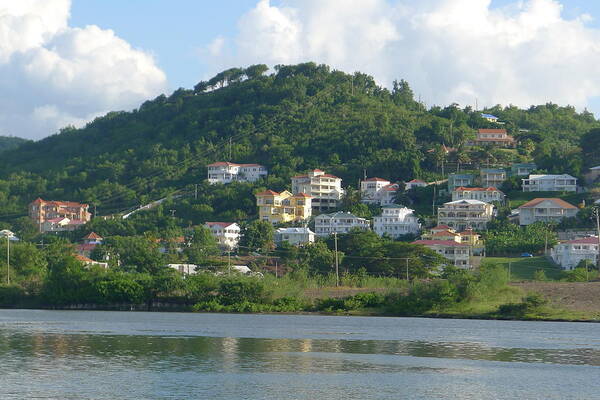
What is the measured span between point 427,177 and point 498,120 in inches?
1727

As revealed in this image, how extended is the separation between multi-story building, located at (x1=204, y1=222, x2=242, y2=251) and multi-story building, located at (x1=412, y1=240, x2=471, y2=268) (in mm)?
25154

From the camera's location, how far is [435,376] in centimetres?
4134

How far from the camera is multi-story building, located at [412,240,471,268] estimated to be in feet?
364

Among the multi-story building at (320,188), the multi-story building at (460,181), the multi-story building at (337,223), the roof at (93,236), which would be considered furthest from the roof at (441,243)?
the roof at (93,236)

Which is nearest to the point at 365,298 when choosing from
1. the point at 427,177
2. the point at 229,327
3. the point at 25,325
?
the point at 229,327

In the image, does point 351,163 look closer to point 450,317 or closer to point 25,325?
point 450,317

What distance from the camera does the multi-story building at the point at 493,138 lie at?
16462 cm

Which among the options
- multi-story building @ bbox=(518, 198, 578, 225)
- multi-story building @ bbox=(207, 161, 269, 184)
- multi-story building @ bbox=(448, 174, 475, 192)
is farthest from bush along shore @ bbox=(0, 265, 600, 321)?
multi-story building @ bbox=(207, 161, 269, 184)

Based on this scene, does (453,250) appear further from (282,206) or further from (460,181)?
(282,206)

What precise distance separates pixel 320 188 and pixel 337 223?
17342 millimetres

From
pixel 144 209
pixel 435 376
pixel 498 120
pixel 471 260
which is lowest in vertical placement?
pixel 435 376

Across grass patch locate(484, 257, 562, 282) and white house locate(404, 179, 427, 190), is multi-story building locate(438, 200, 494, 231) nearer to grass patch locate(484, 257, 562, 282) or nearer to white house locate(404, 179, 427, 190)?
white house locate(404, 179, 427, 190)

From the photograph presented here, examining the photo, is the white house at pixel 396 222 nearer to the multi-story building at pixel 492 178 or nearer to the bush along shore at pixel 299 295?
the multi-story building at pixel 492 178

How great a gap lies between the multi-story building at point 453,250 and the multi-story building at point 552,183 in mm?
27110
